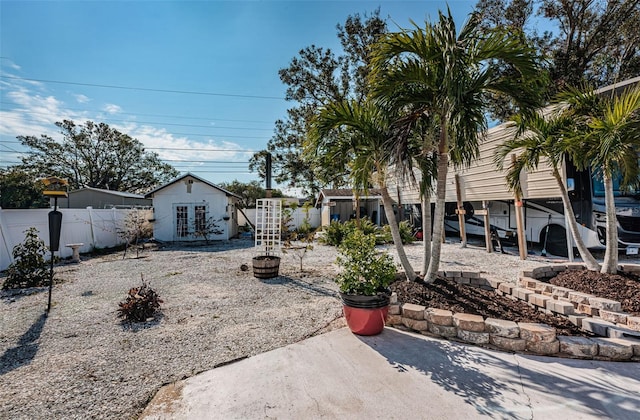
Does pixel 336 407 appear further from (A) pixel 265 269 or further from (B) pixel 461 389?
(A) pixel 265 269

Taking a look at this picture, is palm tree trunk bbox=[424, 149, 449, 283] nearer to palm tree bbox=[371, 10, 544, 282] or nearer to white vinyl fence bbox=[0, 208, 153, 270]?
palm tree bbox=[371, 10, 544, 282]

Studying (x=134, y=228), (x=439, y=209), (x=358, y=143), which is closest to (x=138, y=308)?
(x=358, y=143)

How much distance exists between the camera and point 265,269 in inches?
258

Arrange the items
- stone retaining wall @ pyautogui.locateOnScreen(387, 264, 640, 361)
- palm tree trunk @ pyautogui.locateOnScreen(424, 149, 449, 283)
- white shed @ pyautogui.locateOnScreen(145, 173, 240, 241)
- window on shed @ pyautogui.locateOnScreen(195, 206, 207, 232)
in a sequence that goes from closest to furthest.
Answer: stone retaining wall @ pyautogui.locateOnScreen(387, 264, 640, 361), palm tree trunk @ pyautogui.locateOnScreen(424, 149, 449, 283), white shed @ pyautogui.locateOnScreen(145, 173, 240, 241), window on shed @ pyautogui.locateOnScreen(195, 206, 207, 232)

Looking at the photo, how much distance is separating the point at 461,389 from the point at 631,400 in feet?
3.81

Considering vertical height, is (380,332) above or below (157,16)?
below

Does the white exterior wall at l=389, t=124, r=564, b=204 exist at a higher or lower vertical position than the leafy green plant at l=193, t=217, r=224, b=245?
higher

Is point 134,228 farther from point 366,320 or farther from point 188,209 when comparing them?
point 366,320

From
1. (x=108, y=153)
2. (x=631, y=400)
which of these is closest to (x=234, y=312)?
(x=631, y=400)

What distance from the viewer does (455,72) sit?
3135mm

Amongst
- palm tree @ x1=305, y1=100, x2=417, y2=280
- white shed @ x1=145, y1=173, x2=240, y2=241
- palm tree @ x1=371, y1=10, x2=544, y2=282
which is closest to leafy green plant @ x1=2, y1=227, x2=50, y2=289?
Result: palm tree @ x1=305, y1=100, x2=417, y2=280

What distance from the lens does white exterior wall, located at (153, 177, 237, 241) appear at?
1457 cm

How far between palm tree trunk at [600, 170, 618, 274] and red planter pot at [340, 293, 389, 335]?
11.4 ft

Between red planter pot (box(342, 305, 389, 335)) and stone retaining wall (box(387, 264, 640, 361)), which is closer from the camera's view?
stone retaining wall (box(387, 264, 640, 361))
